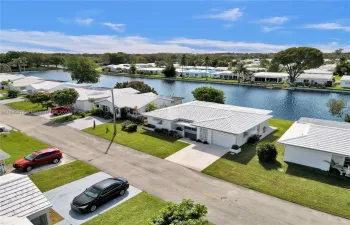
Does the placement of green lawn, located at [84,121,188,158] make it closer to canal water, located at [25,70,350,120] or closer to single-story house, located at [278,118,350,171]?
single-story house, located at [278,118,350,171]

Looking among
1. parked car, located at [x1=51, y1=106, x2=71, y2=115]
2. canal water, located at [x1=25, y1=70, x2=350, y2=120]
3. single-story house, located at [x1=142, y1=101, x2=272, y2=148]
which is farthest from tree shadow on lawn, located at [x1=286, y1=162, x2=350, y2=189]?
parked car, located at [x1=51, y1=106, x2=71, y2=115]

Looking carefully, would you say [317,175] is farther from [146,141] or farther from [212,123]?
[146,141]

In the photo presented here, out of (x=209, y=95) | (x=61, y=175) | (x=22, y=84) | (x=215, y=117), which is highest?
(x=209, y=95)

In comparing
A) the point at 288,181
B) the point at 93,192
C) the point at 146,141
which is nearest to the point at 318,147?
the point at 288,181

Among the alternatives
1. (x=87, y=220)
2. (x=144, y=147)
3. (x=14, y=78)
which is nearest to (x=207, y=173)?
(x=144, y=147)

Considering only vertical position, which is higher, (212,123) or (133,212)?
(212,123)

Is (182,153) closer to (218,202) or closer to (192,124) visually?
(192,124)
